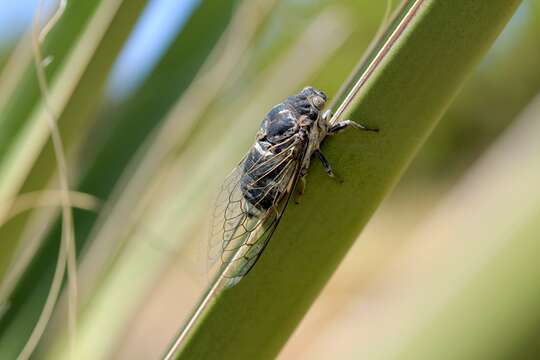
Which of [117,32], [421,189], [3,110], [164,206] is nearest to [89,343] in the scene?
[164,206]

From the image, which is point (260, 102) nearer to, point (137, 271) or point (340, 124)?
point (137, 271)

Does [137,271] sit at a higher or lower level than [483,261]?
lower

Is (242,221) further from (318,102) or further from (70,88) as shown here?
(70,88)

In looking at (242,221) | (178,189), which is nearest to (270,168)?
(242,221)

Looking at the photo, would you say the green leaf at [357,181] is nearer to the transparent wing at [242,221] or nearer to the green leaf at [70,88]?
the transparent wing at [242,221]

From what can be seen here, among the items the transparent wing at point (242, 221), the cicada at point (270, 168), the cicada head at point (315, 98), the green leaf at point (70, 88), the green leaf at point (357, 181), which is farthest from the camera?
the cicada head at point (315, 98)

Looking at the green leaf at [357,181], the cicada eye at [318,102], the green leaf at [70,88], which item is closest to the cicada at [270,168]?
the cicada eye at [318,102]
